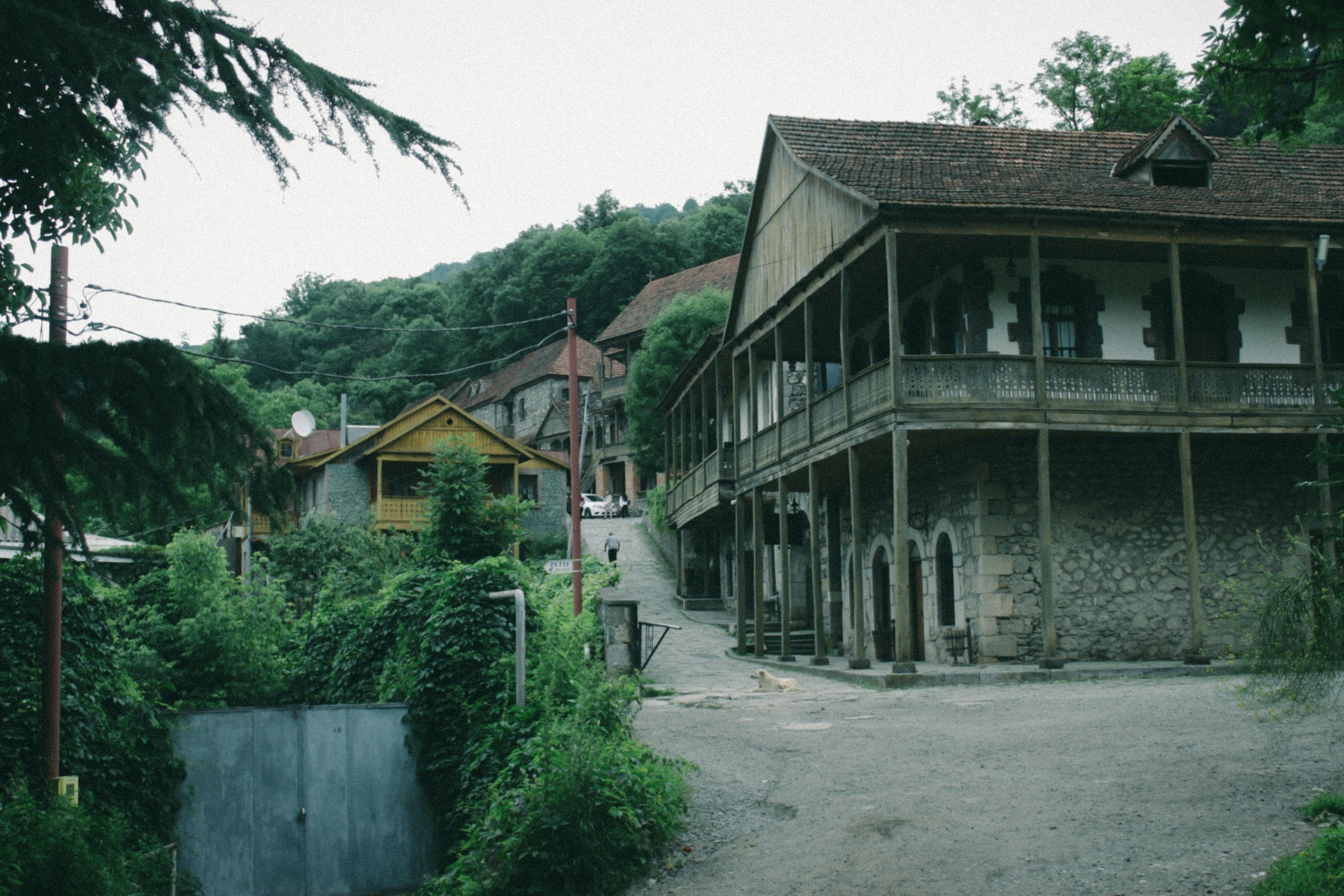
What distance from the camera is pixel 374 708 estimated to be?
12734 mm

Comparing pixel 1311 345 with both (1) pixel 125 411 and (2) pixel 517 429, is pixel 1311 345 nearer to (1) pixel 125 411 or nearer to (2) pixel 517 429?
(1) pixel 125 411

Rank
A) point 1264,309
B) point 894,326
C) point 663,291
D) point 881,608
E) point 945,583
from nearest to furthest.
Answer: point 894,326
point 945,583
point 1264,309
point 881,608
point 663,291

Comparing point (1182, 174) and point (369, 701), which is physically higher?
point (1182, 174)

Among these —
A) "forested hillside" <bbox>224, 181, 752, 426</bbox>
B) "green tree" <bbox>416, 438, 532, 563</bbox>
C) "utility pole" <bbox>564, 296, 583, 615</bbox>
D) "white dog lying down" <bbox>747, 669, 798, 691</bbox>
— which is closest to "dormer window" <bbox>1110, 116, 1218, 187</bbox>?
"utility pole" <bbox>564, 296, 583, 615</bbox>

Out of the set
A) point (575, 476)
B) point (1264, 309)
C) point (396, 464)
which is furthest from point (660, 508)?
point (1264, 309)

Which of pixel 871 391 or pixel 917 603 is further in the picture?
pixel 917 603

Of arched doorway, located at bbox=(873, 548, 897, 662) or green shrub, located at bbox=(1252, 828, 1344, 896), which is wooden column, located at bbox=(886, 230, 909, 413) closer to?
arched doorway, located at bbox=(873, 548, 897, 662)

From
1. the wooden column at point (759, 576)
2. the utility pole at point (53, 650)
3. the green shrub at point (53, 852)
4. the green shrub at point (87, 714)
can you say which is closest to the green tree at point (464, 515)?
the wooden column at point (759, 576)

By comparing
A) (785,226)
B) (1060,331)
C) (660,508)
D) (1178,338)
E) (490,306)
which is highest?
(490,306)

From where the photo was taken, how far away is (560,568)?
58.3 feet

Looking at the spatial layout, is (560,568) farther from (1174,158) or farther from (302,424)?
(302,424)

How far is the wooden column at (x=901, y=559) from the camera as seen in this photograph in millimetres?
16812

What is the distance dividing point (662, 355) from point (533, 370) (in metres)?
26.2

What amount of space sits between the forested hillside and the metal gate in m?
55.4
